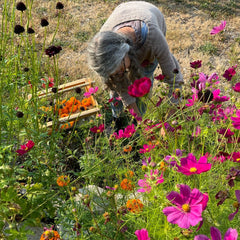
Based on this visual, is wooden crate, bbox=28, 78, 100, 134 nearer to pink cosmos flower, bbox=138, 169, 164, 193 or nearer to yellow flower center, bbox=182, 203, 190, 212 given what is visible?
pink cosmos flower, bbox=138, 169, 164, 193

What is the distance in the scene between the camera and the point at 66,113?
2.36 metres

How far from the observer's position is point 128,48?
1551 millimetres

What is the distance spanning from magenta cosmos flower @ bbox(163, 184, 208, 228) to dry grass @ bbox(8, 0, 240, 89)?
7.55ft

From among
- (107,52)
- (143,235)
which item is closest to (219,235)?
(143,235)

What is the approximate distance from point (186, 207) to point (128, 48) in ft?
3.35

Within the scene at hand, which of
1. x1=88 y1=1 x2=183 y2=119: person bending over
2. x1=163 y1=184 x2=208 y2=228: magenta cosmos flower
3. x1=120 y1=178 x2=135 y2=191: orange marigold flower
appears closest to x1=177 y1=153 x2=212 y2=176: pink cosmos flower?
x1=163 y1=184 x2=208 y2=228: magenta cosmos flower

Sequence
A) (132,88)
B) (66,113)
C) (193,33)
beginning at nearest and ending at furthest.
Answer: (132,88)
(66,113)
(193,33)

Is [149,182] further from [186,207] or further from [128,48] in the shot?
[128,48]

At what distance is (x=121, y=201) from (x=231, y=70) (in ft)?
2.38

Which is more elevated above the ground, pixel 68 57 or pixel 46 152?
pixel 46 152

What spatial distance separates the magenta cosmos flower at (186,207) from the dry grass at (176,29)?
2301 millimetres

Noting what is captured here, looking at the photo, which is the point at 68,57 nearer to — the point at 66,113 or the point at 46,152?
the point at 66,113

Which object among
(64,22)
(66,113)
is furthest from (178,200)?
(64,22)

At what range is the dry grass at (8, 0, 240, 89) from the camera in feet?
10.4
